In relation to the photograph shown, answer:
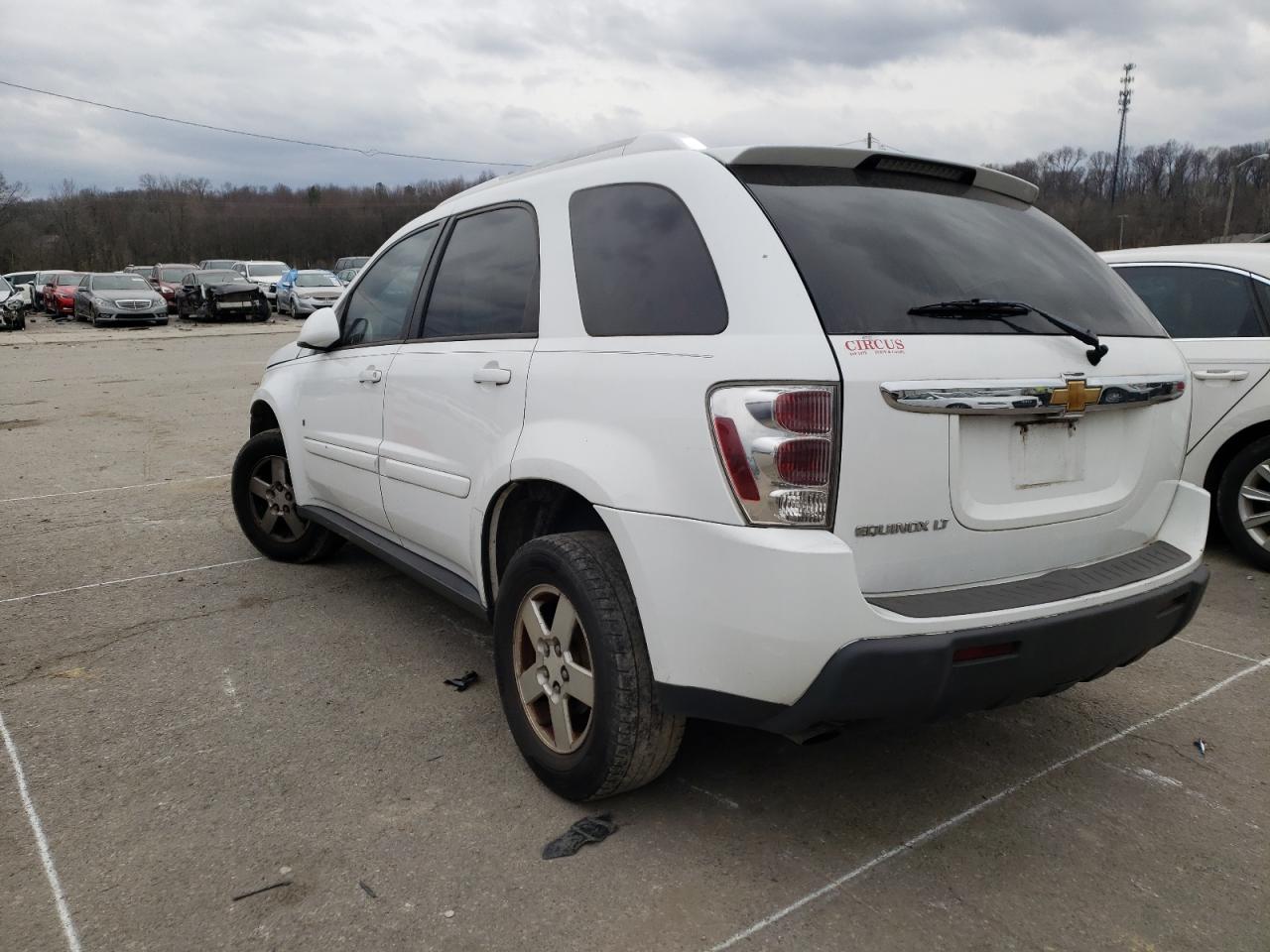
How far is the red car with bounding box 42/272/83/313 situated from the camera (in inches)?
1210

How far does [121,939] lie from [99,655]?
203 cm

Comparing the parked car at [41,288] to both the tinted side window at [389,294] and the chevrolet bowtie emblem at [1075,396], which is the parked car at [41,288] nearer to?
the tinted side window at [389,294]

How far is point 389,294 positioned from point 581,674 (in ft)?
7.18

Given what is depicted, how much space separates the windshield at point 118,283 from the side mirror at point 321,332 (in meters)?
27.3

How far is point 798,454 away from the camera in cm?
225

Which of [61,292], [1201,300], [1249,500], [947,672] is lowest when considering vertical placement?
[1249,500]

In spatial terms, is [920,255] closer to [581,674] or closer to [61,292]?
[581,674]

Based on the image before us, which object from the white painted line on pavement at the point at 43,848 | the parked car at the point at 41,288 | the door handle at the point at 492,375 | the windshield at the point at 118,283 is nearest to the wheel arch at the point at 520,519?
the door handle at the point at 492,375

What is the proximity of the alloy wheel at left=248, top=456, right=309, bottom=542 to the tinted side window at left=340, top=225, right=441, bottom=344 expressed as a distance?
3.46ft

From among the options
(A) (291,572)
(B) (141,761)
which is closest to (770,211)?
(B) (141,761)

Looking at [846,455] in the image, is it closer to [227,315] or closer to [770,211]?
[770,211]

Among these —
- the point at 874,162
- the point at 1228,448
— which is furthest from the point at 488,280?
the point at 1228,448

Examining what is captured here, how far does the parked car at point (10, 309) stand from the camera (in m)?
25.9

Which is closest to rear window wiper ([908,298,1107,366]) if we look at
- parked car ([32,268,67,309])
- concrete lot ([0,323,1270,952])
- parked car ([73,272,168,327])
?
concrete lot ([0,323,1270,952])
